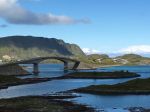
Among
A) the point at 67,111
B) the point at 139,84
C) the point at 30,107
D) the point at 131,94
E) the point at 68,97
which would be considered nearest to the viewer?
the point at 67,111

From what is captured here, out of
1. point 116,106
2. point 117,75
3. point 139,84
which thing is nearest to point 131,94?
point 139,84

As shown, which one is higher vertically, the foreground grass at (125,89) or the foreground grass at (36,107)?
the foreground grass at (125,89)

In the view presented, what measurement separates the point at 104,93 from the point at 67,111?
36.4 m

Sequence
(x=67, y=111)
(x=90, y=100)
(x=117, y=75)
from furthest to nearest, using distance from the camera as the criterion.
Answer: (x=117, y=75)
(x=90, y=100)
(x=67, y=111)

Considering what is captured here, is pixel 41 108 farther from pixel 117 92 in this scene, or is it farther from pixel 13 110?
pixel 117 92

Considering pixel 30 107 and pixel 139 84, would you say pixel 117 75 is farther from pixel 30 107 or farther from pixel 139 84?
pixel 30 107

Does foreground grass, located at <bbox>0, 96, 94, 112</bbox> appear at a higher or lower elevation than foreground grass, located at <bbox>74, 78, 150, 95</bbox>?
lower

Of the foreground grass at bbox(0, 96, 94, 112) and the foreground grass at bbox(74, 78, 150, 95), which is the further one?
the foreground grass at bbox(74, 78, 150, 95)

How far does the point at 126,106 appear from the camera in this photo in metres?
74.4

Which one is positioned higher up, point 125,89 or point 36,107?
point 125,89

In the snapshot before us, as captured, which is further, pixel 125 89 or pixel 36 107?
pixel 125 89

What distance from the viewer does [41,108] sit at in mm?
67812

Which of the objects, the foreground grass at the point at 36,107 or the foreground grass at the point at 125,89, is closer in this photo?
the foreground grass at the point at 36,107

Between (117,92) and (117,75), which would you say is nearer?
(117,92)
